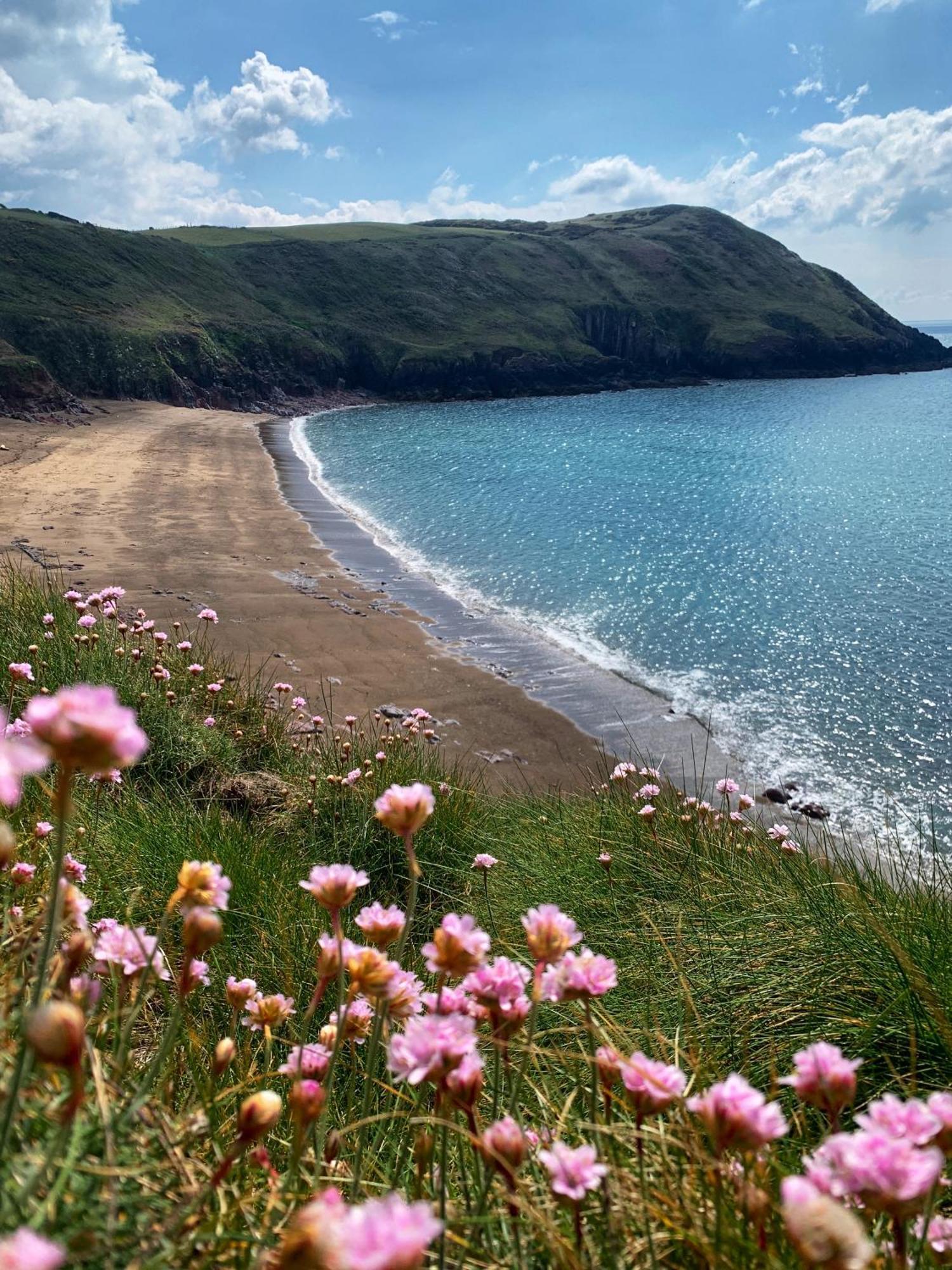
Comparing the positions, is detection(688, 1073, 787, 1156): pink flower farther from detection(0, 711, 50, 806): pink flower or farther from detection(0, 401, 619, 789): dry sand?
detection(0, 401, 619, 789): dry sand

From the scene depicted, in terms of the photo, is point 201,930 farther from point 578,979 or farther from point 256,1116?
point 578,979

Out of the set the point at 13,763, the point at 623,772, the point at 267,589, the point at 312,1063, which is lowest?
the point at 267,589

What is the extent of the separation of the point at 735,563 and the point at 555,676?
9.67 m

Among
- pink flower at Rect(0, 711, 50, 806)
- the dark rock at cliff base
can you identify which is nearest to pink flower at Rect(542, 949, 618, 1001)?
pink flower at Rect(0, 711, 50, 806)

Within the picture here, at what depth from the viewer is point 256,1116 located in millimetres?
1193

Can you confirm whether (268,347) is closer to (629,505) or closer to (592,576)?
(629,505)

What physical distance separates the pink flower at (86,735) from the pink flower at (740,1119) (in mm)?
868

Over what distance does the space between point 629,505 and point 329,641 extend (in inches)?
709

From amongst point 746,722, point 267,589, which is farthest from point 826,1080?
point 267,589

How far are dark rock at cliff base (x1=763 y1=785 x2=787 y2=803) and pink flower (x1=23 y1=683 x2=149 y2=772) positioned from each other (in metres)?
9.45

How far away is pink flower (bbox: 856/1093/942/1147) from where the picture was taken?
1.02m

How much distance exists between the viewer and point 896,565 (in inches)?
794

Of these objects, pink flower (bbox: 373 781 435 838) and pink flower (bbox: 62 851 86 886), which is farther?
pink flower (bbox: 62 851 86 886)

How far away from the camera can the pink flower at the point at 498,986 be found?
1.43 metres
